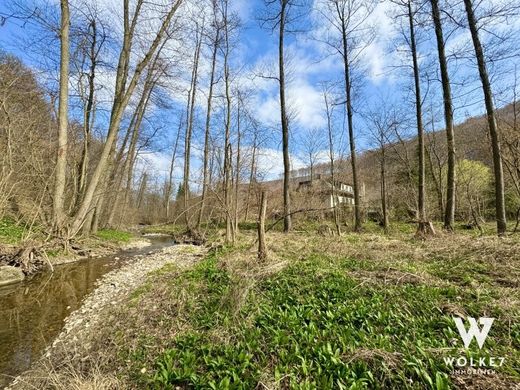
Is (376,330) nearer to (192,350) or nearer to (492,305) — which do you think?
(492,305)

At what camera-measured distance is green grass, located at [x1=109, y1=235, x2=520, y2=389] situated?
7.52 ft

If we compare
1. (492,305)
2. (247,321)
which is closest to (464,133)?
(492,305)

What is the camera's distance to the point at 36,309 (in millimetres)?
5016

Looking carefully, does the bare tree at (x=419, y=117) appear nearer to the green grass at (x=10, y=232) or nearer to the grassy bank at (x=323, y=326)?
the grassy bank at (x=323, y=326)

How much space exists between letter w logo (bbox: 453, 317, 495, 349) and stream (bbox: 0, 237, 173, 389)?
494 cm

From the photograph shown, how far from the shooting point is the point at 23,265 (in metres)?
6.92

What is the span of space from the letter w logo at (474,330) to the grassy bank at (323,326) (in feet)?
0.18

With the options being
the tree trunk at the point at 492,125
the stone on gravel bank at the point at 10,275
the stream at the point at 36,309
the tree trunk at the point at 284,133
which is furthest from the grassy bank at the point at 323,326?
the tree trunk at the point at 284,133

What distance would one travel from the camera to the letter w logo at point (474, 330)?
8.34 feet

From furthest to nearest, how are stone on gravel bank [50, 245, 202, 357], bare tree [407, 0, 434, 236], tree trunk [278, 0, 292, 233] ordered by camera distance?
tree trunk [278, 0, 292, 233] < bare tree [407, 0, 434, 236] < stone on gravel bank [50, 245, 202, 357]

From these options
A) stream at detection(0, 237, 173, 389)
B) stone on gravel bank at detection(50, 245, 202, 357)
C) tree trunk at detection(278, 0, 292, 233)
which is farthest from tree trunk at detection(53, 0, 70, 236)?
tree trunk at detection(278, 0, 292, 233)

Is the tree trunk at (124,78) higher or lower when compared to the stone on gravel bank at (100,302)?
higher

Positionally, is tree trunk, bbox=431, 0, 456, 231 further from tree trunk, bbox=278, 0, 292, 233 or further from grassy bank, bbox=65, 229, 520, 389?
tree trunk, bbox=278, 0, 292, 233

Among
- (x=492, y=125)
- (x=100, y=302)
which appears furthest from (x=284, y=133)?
(x=100, y=302)
